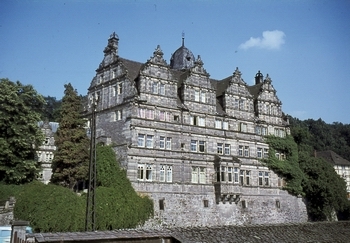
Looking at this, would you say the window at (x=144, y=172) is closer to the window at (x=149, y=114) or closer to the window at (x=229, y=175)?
the window at (x=149, y=114)

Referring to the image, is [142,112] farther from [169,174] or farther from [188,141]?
[169,174]

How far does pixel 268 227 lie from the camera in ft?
61.2

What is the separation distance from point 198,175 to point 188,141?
11.3 ft

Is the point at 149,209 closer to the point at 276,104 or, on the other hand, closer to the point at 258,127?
the point at 258,127

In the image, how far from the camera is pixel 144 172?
35.3m

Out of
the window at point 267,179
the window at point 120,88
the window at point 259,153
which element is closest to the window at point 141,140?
the window at point 120,88

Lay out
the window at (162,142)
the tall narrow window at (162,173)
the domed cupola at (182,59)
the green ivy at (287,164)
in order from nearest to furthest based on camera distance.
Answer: the tall narrow window at (162,173), the window at (162,142), the green ivy at (287,164), the domed cupola at (182,59)

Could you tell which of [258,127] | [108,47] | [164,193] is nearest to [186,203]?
[164,193]

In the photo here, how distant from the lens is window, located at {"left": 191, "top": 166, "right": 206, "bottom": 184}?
38750 mm

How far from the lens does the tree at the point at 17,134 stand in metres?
35.2

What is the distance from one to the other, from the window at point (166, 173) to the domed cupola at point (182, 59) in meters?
20.9

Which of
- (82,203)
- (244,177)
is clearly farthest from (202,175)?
(82,203)

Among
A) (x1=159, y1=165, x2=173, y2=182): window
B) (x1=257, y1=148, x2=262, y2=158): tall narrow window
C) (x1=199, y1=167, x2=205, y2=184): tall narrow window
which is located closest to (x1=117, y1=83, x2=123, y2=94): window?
(x1=159, y1=165, x2=173, y2=182): window

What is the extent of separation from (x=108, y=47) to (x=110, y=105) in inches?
235
